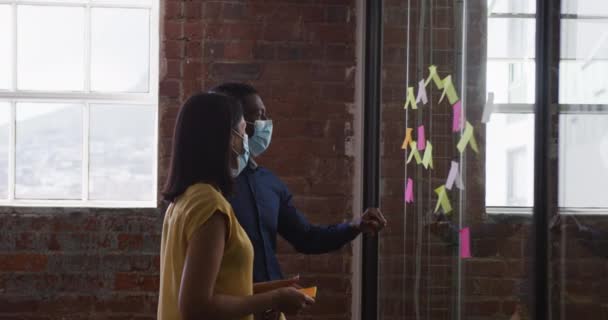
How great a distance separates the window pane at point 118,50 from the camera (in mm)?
3590

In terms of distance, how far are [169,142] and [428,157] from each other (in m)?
1.68

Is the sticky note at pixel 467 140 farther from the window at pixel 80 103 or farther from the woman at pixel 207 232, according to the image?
the window at pixel 80 103

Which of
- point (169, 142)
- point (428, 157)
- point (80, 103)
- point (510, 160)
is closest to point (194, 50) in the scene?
point (169, 142)

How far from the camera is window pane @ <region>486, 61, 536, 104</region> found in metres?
1.26

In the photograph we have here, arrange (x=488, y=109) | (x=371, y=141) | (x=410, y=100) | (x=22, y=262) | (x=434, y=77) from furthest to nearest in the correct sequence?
(x=22, y=262) < (x=371, y=141) < (x=410, y=100) < (x=434, y=77) < (x=488, y=109)

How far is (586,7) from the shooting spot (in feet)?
3.46

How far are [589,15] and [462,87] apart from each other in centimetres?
61

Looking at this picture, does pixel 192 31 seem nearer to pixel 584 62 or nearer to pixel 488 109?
pixel 488 109

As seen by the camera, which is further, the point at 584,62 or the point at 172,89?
the point at 172,89

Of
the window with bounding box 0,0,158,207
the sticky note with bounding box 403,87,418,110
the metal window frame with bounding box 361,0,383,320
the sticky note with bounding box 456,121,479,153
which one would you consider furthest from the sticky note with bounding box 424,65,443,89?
the window with bounding box 0,0,158,207

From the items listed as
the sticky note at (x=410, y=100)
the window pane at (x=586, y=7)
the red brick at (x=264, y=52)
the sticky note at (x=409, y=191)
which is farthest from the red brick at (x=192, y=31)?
the window pane at (x=586, y=7)

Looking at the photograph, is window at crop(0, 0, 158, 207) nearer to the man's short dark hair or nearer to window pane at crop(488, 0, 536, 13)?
the man's short dark hair

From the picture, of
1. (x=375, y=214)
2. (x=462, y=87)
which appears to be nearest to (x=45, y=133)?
(x=375, y=214)

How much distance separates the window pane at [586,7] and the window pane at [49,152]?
2806 millimetres
